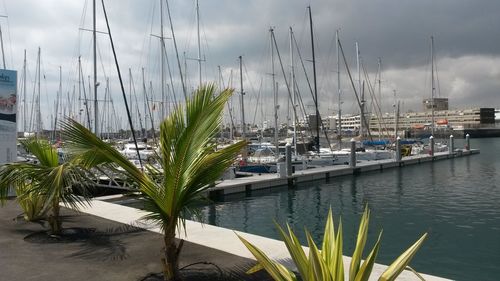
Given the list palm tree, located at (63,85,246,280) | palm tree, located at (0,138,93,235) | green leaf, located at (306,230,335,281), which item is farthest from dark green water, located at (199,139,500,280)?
palm tree, located at (0,138,93,235)

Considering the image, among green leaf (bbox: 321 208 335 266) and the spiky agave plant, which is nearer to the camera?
the spiky agave plant

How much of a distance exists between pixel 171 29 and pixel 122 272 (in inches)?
1051

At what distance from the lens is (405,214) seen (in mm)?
17797

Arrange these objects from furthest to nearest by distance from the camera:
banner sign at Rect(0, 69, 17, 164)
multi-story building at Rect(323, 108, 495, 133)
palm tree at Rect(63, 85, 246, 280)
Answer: multi-story building at Rect(323, 108, 495, 133) → banner sign at Rect(0, 69, 17, 164) → palm tree at Rect(63, 85, 246, 280)

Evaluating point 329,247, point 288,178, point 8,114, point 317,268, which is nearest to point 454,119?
point 288,178

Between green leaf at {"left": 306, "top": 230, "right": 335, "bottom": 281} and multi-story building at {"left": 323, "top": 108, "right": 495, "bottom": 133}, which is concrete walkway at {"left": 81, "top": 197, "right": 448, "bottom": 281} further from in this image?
multi-story building at {"left": 323, "top": 108, "right": 495, "bottom": 133}

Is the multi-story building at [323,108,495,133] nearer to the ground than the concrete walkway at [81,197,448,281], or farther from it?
farther from it

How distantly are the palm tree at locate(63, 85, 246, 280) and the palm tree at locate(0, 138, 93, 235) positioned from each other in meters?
1.82

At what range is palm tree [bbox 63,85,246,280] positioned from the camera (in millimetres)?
5164

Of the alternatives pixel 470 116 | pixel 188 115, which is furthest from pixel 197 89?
pixel 470 116

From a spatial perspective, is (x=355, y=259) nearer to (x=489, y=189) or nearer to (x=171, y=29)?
(x=489, y=189)

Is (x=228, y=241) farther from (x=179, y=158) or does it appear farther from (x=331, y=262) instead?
(x=331, y=262)

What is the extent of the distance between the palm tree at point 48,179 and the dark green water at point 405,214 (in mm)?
4530

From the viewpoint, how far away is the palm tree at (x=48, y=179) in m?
7.27
